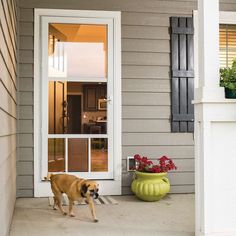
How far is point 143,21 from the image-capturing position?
4.64 m

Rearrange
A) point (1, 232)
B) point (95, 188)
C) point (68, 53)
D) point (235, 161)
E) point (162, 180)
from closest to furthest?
point (1, 232) < point (235, 161) < point (95, 188) < point (162, 180) < point (68, 53)

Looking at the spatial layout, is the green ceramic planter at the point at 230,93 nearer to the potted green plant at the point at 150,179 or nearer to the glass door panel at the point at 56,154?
the potted green plant at the point at 150,179

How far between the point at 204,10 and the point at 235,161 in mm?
1122

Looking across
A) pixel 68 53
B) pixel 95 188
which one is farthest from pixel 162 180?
pixel 68 53

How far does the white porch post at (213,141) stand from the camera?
264 centimetres

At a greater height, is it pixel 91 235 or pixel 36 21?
pixel 36 21

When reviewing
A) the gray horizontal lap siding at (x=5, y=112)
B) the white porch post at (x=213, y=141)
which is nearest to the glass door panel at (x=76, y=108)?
the gray horizontal lap siding at (x=5, y=112)

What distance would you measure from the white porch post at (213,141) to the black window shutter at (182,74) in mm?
1904

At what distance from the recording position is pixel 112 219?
338 cm

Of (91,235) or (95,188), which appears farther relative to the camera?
(95,188)

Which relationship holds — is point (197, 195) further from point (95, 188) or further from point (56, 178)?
point (56, 178)

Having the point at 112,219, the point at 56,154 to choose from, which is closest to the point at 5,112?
the point at 112,219

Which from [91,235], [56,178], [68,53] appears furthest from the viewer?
[68,53]

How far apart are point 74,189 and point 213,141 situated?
1346mm
